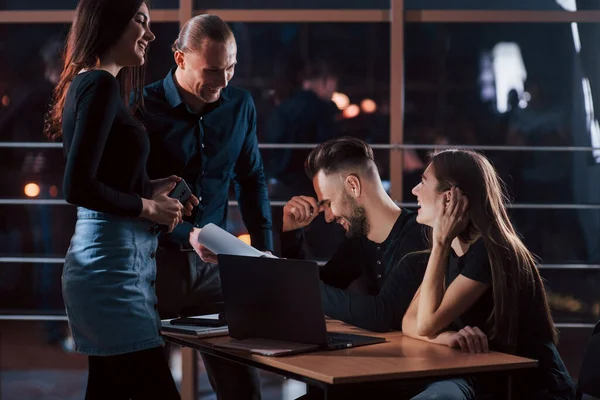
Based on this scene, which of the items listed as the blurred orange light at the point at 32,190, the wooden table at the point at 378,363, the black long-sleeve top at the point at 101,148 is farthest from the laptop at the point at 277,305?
the blurred orange light at the point at 32,190

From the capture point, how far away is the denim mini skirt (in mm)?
1992

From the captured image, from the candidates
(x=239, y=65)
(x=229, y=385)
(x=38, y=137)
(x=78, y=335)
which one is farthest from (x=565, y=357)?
(x=78, y=335)

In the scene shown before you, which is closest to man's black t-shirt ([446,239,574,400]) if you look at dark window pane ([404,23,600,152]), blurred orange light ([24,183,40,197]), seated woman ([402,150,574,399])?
seated woman ([402,150,574,399])

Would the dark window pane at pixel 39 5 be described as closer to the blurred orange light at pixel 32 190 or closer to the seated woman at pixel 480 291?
the blurred orange light at pixel 32 190

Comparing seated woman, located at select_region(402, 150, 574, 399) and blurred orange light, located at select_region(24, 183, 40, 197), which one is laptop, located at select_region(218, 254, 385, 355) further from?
blurred orange light, located at select_region(24, 183, 40, 197)

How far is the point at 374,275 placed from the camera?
9.01ft

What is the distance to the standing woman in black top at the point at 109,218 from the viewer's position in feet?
6.46

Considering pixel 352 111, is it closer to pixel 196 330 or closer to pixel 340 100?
pixel 340 100

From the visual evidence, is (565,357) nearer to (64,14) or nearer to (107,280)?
(64,14)

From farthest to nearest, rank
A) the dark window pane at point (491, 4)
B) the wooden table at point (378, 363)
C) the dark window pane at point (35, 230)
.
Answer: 1. the dark window pane at point (35, 230)
2. the dark window pane at point (491, 4)
3. the wooden table at point (378, 363)

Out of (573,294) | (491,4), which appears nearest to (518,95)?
(491,4)

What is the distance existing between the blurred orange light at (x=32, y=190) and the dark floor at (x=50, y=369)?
828mm

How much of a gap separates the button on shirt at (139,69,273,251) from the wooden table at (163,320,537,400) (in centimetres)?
78

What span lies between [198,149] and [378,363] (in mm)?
1179
